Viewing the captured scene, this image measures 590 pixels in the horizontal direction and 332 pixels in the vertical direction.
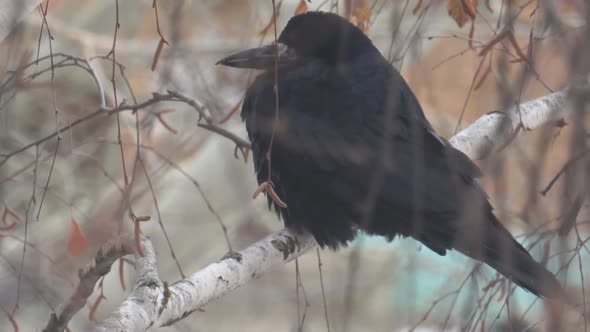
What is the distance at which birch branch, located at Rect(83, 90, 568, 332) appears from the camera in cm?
153

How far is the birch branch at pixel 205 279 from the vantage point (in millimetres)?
1530

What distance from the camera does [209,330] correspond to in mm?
7418

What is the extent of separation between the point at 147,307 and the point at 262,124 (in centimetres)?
142

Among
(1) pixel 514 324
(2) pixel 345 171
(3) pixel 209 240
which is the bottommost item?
(1) pixel 514 324

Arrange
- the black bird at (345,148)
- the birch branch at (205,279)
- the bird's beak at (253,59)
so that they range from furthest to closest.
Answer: the bird's beak at (253,59)
the black bird at (345,148)
the birch branch at (205,279)

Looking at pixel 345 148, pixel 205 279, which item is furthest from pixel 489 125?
pixel 205 279

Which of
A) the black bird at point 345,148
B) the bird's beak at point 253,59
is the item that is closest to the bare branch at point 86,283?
the black bird at point 345,148

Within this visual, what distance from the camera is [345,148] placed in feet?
9.36

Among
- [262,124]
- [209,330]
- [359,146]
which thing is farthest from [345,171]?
[209,330]

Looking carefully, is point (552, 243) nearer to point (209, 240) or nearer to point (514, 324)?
point (514, 324)

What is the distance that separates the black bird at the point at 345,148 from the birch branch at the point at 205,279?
0.63 ft

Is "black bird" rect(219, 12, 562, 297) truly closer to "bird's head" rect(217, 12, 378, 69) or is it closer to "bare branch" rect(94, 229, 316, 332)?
"bird's head" rect(217, 12, 378, 69)

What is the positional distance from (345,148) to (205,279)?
0.97 metres

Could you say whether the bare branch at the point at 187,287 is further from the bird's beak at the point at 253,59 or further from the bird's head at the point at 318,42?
the bird's head at the point at 318,42
